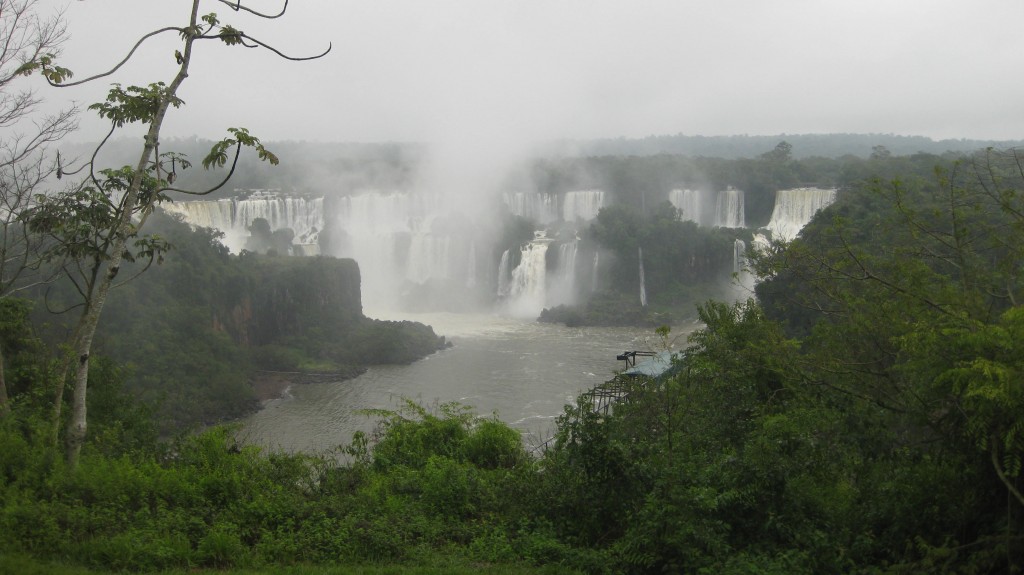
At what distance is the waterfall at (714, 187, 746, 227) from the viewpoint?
5094 centimetres

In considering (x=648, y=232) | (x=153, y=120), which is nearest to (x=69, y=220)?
(x=153, y=120)

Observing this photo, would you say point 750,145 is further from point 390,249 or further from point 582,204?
point 390,249

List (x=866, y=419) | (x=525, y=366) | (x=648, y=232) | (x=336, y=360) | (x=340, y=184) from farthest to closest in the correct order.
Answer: (x=340, y=184) → (x=648, y=232) → (x=336, y=360) → (x=525, y=366) → (x=866, y=419)

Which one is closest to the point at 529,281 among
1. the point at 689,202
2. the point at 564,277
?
the point at 564,277

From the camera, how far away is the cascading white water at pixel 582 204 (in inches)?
2128

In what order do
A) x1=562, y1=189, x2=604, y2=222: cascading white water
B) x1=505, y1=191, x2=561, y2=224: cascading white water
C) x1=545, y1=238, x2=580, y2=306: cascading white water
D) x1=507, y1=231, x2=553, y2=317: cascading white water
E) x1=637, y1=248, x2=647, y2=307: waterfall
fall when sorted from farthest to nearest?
x1=562, y1=189, x2=604, y2=222: cascading white water < x1=505, y1=191, x2=561, y2=224: cascading white water < x1=637, y1=248, x2=647, y2=307: waterfall < x1=545, y1=238, x2=580, y2=306: cascading white water < x1=507, y1=231, x2=553, y2=317: cascading white water

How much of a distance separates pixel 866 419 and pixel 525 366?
22937 millimetres

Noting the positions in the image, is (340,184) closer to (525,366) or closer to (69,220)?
(525,366)

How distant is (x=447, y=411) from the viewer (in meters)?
10.8

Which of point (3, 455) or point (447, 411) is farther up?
point (3, 455)

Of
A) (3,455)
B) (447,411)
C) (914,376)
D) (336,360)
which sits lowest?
(336,360)

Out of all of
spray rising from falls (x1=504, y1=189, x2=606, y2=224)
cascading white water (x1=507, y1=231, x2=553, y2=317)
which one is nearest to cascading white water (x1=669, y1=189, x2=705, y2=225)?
spray rising from falls (x1=504, y1=189, x2=606, y2=224)

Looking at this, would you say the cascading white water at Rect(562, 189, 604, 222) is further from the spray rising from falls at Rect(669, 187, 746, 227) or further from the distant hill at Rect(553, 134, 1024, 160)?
the distant hill at Rect(553, 134, 1024, 160)

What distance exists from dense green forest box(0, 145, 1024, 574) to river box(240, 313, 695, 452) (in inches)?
384
